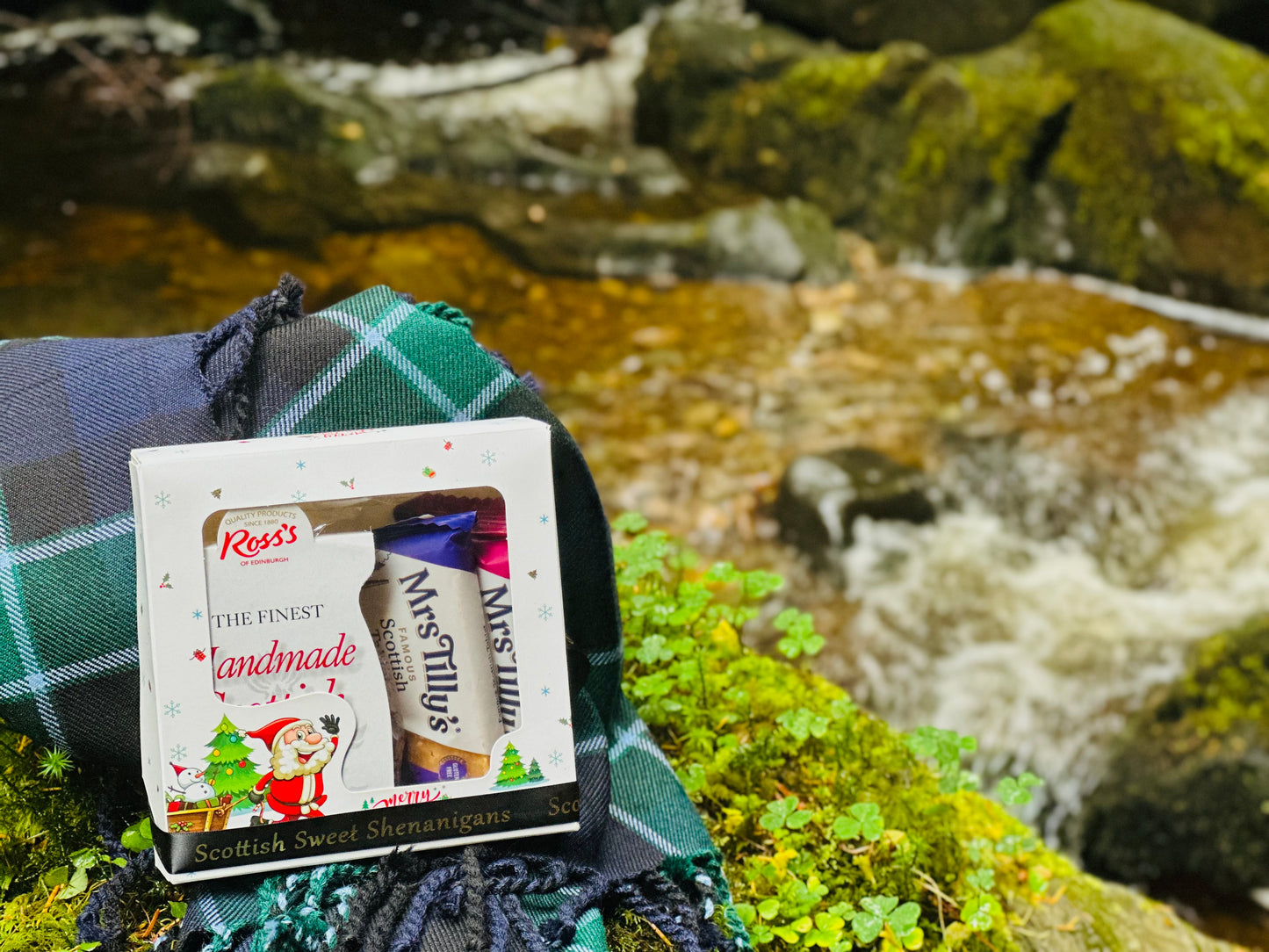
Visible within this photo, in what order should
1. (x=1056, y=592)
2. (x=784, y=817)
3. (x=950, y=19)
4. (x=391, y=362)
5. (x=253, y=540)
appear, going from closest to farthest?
(x=253, y=540) → (x=391, y=362) → (x=784, y=817) → (x=1056, y=592) → (x=950, y=19)

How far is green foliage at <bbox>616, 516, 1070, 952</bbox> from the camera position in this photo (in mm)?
1494

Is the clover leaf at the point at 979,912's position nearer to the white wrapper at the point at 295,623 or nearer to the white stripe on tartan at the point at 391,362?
the white wrapper at the point at 295,623

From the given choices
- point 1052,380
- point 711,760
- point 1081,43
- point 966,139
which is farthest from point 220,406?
point 1081,43

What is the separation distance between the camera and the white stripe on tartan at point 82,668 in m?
1.27

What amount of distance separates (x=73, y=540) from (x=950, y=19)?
648 centimetres

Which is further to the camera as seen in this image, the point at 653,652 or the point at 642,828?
the point at 653,652

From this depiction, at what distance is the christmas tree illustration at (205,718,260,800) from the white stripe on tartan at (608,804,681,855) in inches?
20.0

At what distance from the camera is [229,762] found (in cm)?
116

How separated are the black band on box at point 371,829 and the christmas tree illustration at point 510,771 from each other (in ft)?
0.05

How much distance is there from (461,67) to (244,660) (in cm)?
686

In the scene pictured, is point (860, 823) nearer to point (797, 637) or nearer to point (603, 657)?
point (797, 637)

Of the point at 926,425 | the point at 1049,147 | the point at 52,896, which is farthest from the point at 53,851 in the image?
the point at 1049,147

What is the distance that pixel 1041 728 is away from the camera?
10.9 feet

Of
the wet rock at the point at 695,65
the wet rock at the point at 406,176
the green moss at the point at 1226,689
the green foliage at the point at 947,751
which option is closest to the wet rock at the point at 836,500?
the green moss at the point at 1226,689
